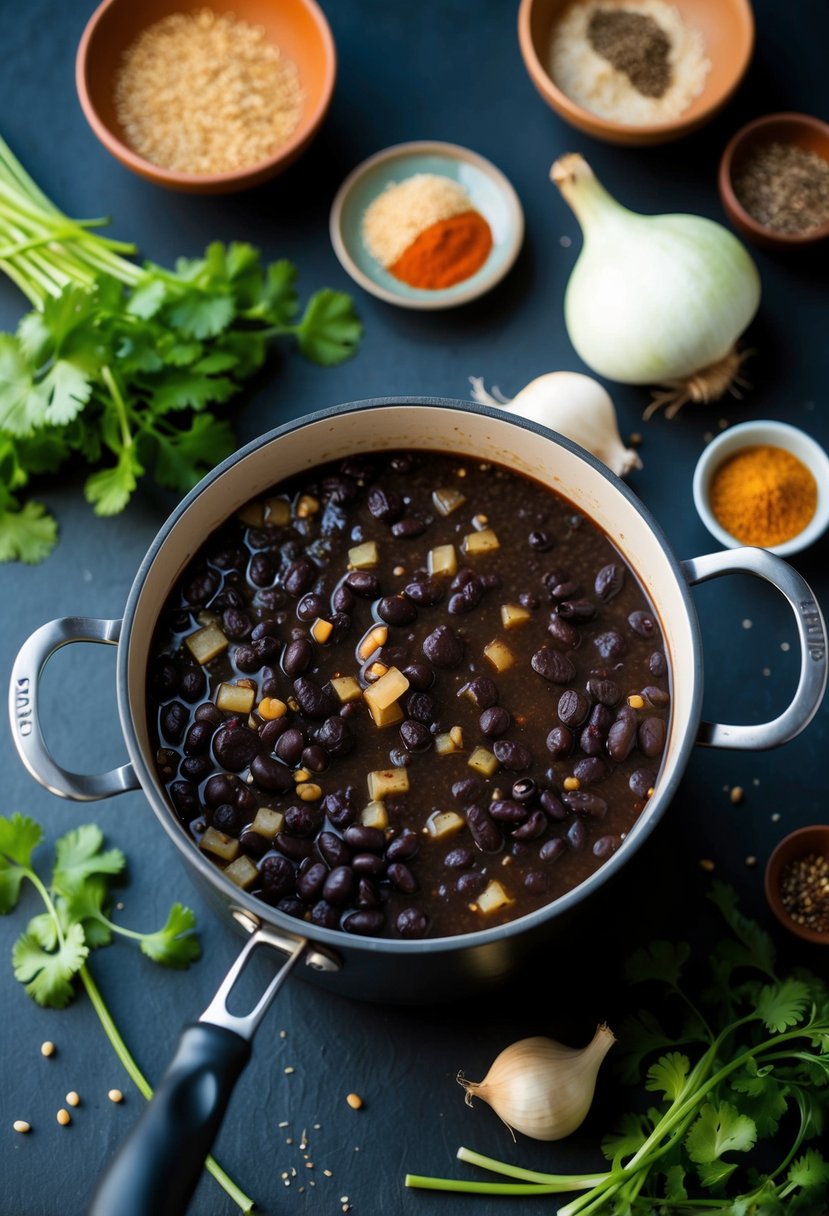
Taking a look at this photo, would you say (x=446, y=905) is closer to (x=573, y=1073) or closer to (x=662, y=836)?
(x=573, y=1073)

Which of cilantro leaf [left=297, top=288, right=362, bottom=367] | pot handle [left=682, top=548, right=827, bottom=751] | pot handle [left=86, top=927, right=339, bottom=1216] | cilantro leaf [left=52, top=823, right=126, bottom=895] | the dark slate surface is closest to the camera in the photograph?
pot handle [left=86, top=927, right=339, bottom=1216]

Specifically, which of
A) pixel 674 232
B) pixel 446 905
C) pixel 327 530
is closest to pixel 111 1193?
pixel 446 905

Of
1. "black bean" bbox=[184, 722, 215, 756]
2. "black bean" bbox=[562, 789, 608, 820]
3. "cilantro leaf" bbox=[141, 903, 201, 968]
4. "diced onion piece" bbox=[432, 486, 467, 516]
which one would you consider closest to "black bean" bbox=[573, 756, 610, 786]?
"black bean" bbox=[562, 789, 608, 820]

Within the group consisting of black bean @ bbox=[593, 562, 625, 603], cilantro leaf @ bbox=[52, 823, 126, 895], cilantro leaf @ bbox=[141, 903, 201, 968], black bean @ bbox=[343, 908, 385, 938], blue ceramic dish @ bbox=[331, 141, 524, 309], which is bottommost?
cilantro leaf @ bbox=[141, 903, 201, 968]

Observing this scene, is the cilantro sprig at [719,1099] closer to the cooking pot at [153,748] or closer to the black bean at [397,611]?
the cooking pot at [153,748]

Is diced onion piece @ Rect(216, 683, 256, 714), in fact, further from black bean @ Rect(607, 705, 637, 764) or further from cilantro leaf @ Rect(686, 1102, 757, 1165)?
cilantro leaf @ Rect(686, 1102, 757, 1165)

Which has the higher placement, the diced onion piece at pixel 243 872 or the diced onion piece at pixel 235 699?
the diced onion piece at pixel 235 699

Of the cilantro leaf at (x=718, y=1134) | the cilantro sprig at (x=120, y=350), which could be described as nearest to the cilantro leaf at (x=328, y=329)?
the cilantro sprig at (x=120, y=350)
